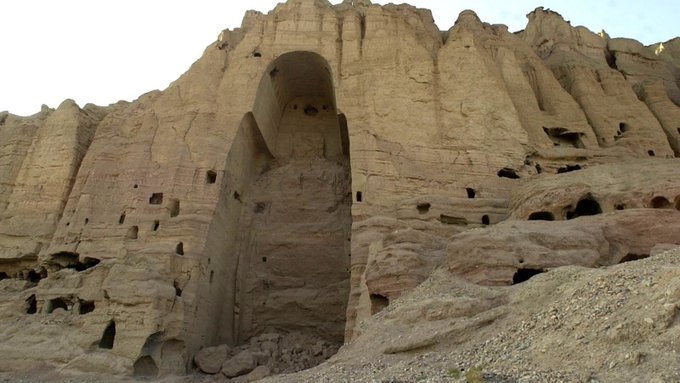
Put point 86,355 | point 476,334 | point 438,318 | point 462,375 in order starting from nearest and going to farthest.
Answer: point 462,375
point 476,334
point 438,318
point 86,355

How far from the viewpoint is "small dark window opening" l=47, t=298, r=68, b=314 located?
15232 millimetres

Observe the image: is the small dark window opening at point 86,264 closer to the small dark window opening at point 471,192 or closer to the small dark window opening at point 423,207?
the small dark window opening at point 423,207

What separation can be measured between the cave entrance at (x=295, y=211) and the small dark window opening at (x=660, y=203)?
33.2 ft

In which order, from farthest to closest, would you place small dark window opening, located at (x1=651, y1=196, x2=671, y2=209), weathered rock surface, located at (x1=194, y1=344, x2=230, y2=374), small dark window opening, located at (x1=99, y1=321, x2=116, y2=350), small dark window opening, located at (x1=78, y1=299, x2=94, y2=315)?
1. small dark window opening, located at (x1=78, y1=299, x2=94, y2=315)
2. weathered rock surface, located at (x1=194, y1=344, x2=230, y2=374)
3. small dark window opening, located at (x1=99, y1=321, x2=116, y2=350)
4. small dark window opening, located at (x1=651, y1=196, x2=671, y2=209)

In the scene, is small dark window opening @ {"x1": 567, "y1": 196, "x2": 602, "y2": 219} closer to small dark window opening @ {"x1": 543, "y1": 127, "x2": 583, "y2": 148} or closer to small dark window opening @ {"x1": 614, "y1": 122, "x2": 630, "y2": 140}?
small dark window opening @ {"x1": 543, "y1": 127, "x2": 583, "y2": 148}

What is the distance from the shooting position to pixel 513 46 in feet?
84.6

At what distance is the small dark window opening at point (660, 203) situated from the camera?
13.3 m

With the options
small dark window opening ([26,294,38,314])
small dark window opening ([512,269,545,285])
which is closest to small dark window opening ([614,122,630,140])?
small dark window opening ([512,269,545,285])

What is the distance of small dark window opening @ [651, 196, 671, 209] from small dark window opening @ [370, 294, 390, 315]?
7.53 meters

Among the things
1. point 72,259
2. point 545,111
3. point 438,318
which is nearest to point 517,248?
point 438,318

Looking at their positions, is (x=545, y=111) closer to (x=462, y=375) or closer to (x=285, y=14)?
(x=285, y=14)

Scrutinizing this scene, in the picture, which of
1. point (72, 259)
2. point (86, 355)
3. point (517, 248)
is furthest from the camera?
point (72, 259)

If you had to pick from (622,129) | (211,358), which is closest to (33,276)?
(211,358)

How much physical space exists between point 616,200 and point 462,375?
9.63m
